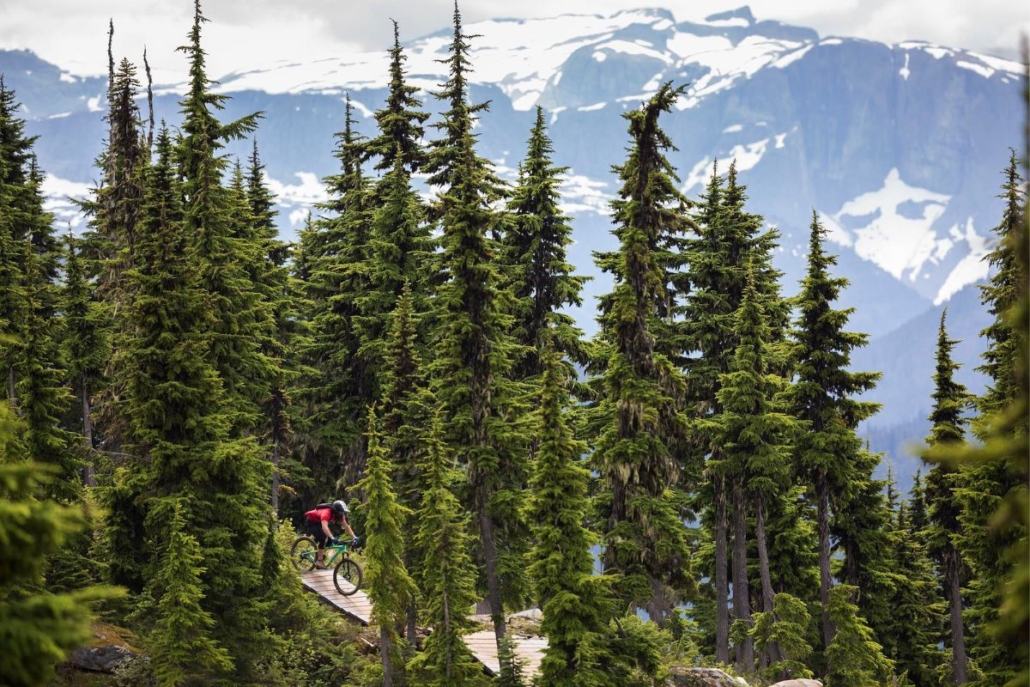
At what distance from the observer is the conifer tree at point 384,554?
21.8 meters

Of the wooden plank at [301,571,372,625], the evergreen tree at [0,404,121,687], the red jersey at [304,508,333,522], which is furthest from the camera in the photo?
the wooden plank at [301,571,372,625]

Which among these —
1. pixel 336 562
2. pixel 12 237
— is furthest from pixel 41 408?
pixel 12 237

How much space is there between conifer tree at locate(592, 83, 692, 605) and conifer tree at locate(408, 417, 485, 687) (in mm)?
4296

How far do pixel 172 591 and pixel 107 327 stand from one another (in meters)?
16.8

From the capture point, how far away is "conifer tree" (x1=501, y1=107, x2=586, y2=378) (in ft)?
105

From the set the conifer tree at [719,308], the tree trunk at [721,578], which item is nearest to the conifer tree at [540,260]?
the conifer tree at [719,308]

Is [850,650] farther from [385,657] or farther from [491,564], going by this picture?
[385,657]

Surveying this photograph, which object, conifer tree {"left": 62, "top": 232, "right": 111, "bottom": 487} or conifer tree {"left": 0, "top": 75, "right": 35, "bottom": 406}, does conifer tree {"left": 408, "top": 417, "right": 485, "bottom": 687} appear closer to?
conifer tree {"left": 0, "top": 75, "right": 35, "bottom": 406}

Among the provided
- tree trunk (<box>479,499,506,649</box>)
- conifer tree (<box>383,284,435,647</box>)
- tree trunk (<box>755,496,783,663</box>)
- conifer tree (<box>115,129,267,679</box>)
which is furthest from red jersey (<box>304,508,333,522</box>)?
tree trunk (<box>755,496,783,663</box>)

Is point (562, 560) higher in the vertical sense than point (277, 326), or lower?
lower

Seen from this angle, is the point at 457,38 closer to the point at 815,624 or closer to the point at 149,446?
the point at 149,446

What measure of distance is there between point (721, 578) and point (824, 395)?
764 cm

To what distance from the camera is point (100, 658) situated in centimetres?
2158

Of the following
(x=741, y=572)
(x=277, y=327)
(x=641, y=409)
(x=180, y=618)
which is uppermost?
(x=277, y=327)
